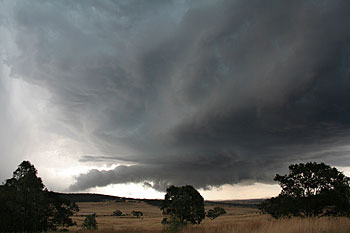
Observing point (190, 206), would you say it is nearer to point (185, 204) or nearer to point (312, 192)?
point (185, 204)

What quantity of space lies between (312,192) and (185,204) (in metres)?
19.1

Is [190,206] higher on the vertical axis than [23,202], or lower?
lower

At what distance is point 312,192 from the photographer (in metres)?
39.0

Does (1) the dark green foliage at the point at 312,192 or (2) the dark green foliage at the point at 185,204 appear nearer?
(1) the dark green foliage at the point at 312,192

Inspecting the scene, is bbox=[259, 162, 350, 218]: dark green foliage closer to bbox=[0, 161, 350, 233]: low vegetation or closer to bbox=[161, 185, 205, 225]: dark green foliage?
bbox=[0, 161, 350, 233]: low vegetation

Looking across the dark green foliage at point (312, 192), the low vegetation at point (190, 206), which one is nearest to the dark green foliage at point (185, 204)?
the low vegetation at point (190, 206)

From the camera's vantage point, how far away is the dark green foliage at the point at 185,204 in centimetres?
4262

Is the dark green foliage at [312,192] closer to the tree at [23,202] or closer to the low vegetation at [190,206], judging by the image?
the low vegetation at [190,206]

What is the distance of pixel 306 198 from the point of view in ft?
127

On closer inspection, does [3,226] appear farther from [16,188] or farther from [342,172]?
[342,172]

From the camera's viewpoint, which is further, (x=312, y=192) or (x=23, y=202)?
(x=312, y=192)

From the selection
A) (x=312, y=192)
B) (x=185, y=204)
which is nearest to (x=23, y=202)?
(x=185, y=204)

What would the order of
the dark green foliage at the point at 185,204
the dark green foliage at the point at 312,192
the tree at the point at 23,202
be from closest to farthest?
the tree at the point at 23,202
the dark green foliage at the point at 312,192
the dark green foliage at the point at 185,204

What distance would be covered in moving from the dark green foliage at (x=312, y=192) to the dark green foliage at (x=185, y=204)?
13259mm
